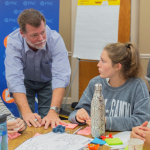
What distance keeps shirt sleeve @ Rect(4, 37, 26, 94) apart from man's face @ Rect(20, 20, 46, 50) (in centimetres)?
11

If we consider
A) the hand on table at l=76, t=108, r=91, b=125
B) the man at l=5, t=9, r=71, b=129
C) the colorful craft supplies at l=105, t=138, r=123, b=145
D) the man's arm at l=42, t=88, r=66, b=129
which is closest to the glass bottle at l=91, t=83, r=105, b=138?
the colorful craft supplies at l=105, t=138, r=123, b=145

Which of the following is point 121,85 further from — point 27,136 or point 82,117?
point 27,136

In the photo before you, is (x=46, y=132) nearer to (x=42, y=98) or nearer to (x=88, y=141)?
(x=88, y=141)

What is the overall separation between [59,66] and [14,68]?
0.37 metres

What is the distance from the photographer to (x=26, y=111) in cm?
147

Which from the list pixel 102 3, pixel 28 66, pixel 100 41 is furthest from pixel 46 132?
pixel 102 3

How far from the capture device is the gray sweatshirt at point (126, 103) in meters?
1.19

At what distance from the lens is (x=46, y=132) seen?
1.12 meters

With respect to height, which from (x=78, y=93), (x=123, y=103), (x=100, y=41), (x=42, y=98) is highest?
(x=100, y=41)

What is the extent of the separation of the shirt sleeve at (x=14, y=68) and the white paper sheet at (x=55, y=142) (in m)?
0.71

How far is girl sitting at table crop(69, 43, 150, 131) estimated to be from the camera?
50.8 inches

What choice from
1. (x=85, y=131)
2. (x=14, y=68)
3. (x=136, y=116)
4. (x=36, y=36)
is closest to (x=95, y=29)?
(x=36, y=36)

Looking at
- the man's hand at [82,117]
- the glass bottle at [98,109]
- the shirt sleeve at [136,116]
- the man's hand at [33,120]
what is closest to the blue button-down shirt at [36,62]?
the man's hand at [33,120]

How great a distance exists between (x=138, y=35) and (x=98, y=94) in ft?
10.6
